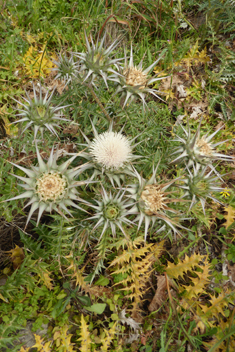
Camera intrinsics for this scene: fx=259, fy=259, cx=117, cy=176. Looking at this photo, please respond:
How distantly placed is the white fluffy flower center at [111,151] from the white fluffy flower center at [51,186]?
1.32 feet

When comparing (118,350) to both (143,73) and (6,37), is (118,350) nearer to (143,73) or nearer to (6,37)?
(143,73)

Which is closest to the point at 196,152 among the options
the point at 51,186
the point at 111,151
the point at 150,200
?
the point at 150,200

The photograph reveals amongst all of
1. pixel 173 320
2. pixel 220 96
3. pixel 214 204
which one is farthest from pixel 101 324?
A: pixel 220 96

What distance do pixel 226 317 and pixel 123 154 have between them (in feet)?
9.06

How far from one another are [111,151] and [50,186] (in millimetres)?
627

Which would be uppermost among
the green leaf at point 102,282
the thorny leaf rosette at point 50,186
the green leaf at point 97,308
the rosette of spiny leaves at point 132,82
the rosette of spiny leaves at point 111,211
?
the rosette of spiny leaves at point 132,82

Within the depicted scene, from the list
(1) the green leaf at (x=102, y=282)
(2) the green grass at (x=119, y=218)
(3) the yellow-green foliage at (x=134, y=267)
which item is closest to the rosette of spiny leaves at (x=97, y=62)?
(2) the green grass at (x=119, y=218)

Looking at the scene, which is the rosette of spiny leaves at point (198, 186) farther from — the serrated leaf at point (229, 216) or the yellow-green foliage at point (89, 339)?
the yellow-green foliage at point (89, 339)

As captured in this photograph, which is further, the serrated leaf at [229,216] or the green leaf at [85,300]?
the serrated leaf at [229,216]

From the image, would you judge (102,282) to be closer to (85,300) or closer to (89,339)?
(85,300)

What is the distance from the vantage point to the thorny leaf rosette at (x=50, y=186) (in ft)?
6.63

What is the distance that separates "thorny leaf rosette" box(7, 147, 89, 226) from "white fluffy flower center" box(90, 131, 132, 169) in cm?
31

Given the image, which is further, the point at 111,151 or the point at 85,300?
the point at 85,300

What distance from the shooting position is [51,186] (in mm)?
2033
